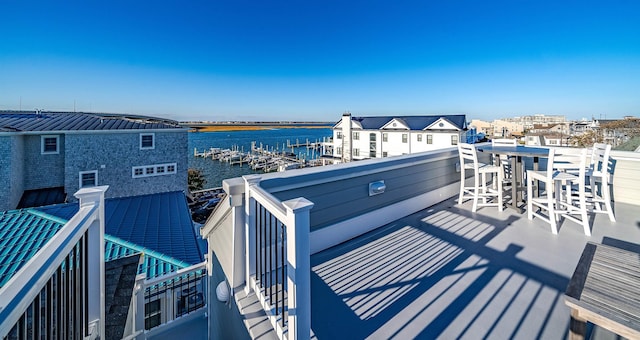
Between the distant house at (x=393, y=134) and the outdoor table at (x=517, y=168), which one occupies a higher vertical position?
the distant house at (x=393, y=134)

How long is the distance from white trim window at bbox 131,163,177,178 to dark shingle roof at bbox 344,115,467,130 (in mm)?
15555

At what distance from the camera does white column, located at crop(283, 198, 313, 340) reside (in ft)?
4.26

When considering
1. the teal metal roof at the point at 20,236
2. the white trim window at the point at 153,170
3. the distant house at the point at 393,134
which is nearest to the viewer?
the teal metal roof at the point at 20,236

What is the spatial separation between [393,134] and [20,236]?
66.8ft

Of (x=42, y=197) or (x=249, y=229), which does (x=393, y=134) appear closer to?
(x=249, y=229)

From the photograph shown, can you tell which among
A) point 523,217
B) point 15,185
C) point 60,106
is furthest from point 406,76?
point 60,106

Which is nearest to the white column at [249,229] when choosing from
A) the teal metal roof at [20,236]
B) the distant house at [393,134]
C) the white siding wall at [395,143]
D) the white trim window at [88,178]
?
the teal metal roof at [20,236]

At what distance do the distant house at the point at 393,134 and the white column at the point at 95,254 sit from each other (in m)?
19.3

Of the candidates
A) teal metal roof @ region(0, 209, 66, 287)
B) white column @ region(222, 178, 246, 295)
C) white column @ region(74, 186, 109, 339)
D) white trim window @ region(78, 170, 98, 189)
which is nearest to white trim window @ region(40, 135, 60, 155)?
white trim window @ region(78, 170, 98, 189)

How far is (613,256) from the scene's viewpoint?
4.95ft

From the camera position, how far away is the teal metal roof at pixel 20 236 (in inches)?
100

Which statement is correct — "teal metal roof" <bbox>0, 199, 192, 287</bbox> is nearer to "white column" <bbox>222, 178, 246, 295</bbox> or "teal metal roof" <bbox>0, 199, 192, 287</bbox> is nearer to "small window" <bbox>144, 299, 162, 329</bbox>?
"small window" <bbox>144, 299, 162, 329</bbox>

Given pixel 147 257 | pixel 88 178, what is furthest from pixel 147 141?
pixel 147 257

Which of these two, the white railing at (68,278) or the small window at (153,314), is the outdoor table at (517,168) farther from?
the small window at (153,314)
